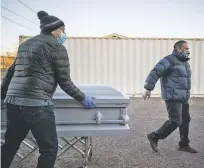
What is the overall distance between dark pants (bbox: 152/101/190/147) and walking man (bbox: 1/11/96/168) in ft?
7.27

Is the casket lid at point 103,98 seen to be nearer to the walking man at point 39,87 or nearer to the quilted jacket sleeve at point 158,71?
the walking man at point 39,87

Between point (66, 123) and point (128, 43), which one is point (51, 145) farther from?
point (128, 43)

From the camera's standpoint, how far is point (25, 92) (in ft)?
8.77

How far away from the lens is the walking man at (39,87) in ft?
8.76

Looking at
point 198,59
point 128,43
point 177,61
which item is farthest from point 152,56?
point 177,61

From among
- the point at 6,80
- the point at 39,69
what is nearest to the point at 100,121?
the point at 39,69

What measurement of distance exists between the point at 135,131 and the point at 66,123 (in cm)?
338

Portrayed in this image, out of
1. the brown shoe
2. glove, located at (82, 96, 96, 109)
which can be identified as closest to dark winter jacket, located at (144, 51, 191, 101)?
the brown shoe

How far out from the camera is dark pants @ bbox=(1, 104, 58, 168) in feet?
8.81

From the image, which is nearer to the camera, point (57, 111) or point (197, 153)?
point (57, 111)

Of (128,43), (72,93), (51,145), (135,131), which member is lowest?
(135,131)

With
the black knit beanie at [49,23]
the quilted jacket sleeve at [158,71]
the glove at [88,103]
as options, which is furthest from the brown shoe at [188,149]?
the black knit beanie at [49,23]

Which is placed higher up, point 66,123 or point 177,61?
point 177,61

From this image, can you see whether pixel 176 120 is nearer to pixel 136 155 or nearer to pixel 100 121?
pixel 136 155
